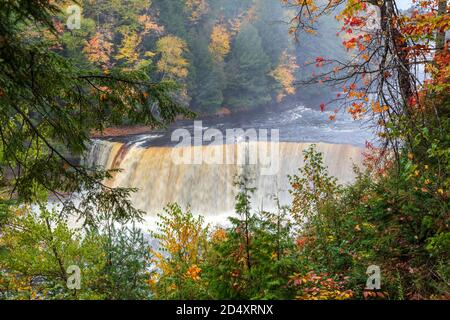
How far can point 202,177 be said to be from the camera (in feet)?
55.9

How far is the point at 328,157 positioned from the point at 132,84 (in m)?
13.5

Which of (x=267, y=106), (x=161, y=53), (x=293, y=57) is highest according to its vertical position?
(x=293, y=57)

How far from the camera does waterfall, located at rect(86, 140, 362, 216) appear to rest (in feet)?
54.2

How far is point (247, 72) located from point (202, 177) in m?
19.8

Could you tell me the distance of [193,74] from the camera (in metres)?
30.2

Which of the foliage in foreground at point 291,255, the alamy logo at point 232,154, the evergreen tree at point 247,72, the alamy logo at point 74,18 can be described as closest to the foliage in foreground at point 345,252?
the foliage in foreground at point 291,255

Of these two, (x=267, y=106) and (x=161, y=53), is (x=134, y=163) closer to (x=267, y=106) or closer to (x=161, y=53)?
(x=161, y=53)

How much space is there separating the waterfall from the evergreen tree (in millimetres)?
16154

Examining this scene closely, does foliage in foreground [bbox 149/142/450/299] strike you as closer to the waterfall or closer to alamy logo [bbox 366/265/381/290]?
alamy logo [bbox 366/265/381/290]

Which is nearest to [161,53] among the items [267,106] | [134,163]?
[267,106]

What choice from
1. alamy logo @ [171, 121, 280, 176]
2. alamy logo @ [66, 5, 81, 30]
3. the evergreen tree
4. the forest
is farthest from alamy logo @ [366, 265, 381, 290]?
the evergreen tree

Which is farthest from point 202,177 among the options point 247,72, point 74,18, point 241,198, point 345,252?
point 247,72

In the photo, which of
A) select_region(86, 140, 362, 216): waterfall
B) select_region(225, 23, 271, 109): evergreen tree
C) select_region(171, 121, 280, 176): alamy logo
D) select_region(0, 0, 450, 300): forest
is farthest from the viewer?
select_region(225, 23, 271, 109): evergreen tree

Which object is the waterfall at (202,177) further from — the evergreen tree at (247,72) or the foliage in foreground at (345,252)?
the evergreen tree at (247,72)
